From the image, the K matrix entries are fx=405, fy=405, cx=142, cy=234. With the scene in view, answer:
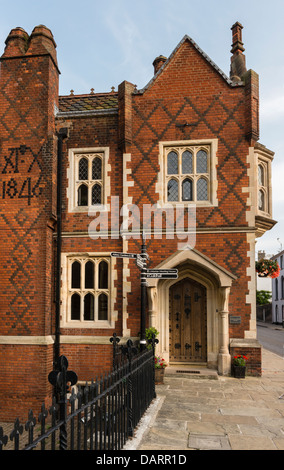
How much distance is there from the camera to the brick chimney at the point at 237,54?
12.7 m

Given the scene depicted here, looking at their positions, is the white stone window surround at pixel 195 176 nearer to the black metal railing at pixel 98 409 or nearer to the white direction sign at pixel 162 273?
the white direction sign at pixel 162 273

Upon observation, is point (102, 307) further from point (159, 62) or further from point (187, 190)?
point (159, 62)

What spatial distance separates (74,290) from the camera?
11.9m

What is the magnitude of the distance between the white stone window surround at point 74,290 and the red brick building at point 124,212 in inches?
1.6

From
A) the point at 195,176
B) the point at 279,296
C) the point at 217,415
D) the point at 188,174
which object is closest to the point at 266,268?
the point at 195,176

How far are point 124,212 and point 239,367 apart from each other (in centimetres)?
511

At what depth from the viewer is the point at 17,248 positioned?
11.6 meters

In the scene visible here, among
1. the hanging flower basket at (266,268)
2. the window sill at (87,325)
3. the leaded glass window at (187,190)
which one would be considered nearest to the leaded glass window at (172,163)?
the leaded glass window at (187,190)

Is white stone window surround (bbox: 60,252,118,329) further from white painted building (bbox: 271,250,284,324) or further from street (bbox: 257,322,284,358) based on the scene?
white painted building (bbox: 271,250,284,324)
